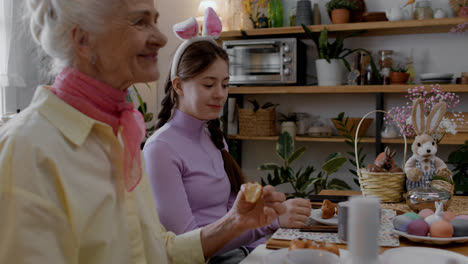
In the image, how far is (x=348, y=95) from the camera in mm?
3729

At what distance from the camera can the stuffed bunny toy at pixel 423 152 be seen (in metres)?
1.60

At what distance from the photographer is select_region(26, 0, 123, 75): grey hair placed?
0.78 meters

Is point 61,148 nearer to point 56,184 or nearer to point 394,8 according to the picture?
point 56,184

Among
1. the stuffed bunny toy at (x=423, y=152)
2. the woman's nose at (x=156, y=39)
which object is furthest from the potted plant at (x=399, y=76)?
the woman's nose at (x=156, y=39)

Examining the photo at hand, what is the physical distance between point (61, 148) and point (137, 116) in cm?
24

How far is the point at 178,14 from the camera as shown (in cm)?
416

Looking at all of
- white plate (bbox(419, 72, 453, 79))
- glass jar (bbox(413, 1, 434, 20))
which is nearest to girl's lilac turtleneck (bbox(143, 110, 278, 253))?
white plate (bbox(419, 72, 453, 79))

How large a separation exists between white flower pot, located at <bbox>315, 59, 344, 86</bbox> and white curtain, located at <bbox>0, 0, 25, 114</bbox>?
221cm

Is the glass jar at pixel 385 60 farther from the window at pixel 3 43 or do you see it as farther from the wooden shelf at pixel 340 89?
the window at pixel 3 43

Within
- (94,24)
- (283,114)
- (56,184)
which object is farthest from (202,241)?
(283,114)

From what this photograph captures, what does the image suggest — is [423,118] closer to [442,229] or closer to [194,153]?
[442,229]

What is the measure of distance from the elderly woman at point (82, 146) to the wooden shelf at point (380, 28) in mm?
2705

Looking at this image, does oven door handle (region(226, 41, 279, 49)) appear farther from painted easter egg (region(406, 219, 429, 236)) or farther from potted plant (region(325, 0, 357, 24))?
painted easter egg (region(406, 219, 429, 236))

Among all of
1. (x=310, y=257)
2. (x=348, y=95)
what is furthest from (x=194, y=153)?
(x=348, y=95)
